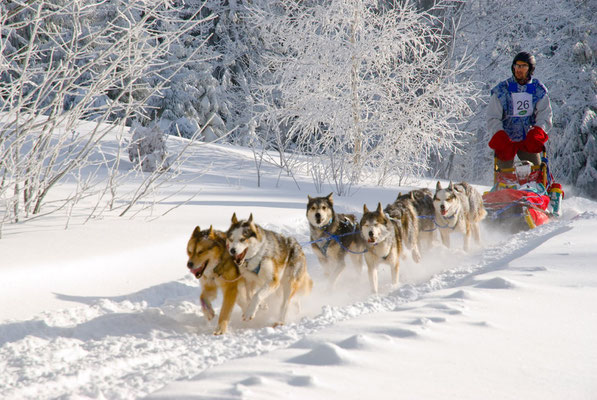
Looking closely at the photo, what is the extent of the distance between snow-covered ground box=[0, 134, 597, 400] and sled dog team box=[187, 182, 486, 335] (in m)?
0.23

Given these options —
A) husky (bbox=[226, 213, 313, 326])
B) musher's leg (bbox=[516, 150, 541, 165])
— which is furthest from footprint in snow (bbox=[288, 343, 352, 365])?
musher's leg (bbox=[516, 150, 541, 165])

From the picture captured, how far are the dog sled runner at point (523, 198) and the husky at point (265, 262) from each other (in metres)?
3.81

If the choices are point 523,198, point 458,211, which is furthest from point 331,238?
point 523,198

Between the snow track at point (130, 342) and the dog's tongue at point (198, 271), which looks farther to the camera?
the dog's tongue at point (198, 271)

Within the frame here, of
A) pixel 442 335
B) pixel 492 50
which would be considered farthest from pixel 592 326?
pixel 492 50

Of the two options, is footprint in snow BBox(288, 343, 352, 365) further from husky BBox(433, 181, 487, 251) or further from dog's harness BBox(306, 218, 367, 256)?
husky BBox(433, 181, 487, 251)

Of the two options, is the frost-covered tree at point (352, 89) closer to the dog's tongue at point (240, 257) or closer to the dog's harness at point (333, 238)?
the dog's harness at point (333, 238)

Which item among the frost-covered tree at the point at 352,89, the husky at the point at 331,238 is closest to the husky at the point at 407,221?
the husky at the point at 331,238

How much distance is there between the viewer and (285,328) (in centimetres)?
375

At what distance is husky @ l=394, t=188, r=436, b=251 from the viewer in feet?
21.0

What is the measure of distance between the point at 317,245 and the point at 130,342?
2.23 m

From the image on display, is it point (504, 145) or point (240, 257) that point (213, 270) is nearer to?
point (240, 257)

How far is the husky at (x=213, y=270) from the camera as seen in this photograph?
3883 mm

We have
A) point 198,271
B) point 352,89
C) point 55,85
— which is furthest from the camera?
point 352,89
